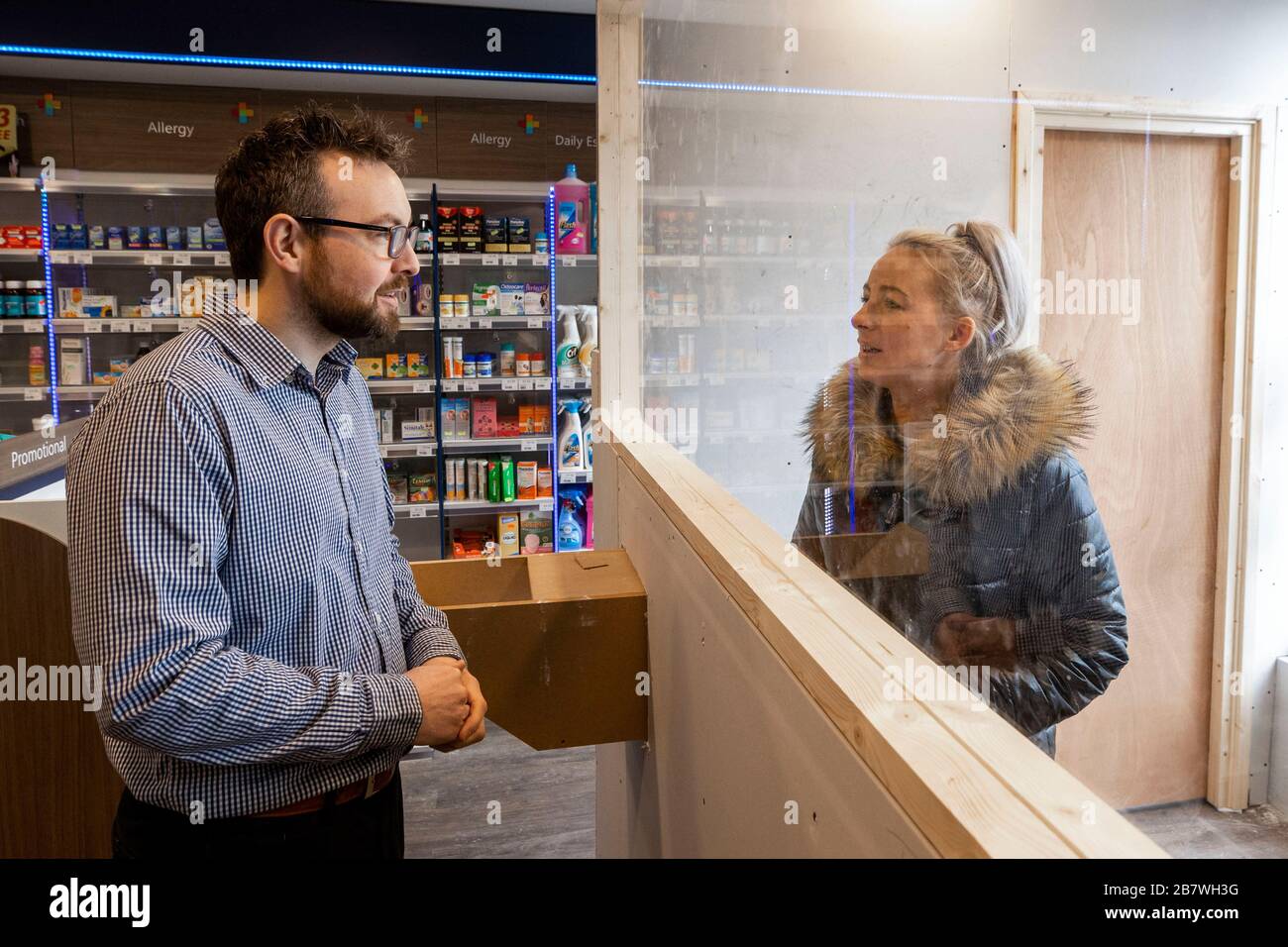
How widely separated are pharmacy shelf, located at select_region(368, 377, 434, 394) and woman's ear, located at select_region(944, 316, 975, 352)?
15.2 ft

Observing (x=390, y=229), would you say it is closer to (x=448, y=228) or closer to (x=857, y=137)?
(x=857, y=137)

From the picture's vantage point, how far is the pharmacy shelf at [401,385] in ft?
17.2

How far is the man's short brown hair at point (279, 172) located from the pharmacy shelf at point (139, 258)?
12.8 feet

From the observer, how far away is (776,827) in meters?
1.01

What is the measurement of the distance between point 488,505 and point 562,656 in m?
3.83

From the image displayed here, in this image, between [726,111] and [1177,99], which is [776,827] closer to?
[1177,99]

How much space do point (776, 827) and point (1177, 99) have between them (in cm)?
79

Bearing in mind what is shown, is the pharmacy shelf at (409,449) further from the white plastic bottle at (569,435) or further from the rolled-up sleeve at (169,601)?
the rolled-up sleeve at (169,601)

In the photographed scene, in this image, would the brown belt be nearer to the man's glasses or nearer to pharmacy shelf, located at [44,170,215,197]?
the man's glasses

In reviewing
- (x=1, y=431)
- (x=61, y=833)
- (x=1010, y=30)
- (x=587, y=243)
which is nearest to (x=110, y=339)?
(x=1, y=431)

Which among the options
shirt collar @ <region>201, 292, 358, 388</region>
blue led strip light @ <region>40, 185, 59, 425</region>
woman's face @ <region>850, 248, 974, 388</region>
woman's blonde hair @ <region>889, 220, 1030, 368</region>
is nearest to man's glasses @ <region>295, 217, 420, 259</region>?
shirt collar @ <region>201, 292, 358, 388</region>

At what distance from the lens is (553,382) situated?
17.9ft

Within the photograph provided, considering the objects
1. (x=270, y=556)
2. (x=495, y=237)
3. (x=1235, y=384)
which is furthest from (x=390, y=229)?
(x=495, y=237)

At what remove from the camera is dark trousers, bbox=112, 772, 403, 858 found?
1267mm
